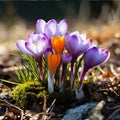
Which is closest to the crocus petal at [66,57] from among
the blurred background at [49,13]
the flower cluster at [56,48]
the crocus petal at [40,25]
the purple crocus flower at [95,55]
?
the flower cluster at [56,48]

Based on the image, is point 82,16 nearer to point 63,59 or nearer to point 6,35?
point 6,35

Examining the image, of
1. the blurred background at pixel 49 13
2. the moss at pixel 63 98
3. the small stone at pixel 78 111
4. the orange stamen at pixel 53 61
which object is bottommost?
the small stone at pixel 78 111

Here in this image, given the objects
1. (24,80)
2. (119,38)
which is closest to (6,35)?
(119,38)

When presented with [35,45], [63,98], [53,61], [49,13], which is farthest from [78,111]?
[49,13]

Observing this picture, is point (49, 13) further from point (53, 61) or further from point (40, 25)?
point (53, 61)

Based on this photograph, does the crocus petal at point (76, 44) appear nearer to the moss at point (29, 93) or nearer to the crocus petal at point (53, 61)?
the crocus petal at point (53, 61)

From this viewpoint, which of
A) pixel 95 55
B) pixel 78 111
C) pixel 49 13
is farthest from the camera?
pixel 49 13

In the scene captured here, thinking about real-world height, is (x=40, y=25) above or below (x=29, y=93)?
above
